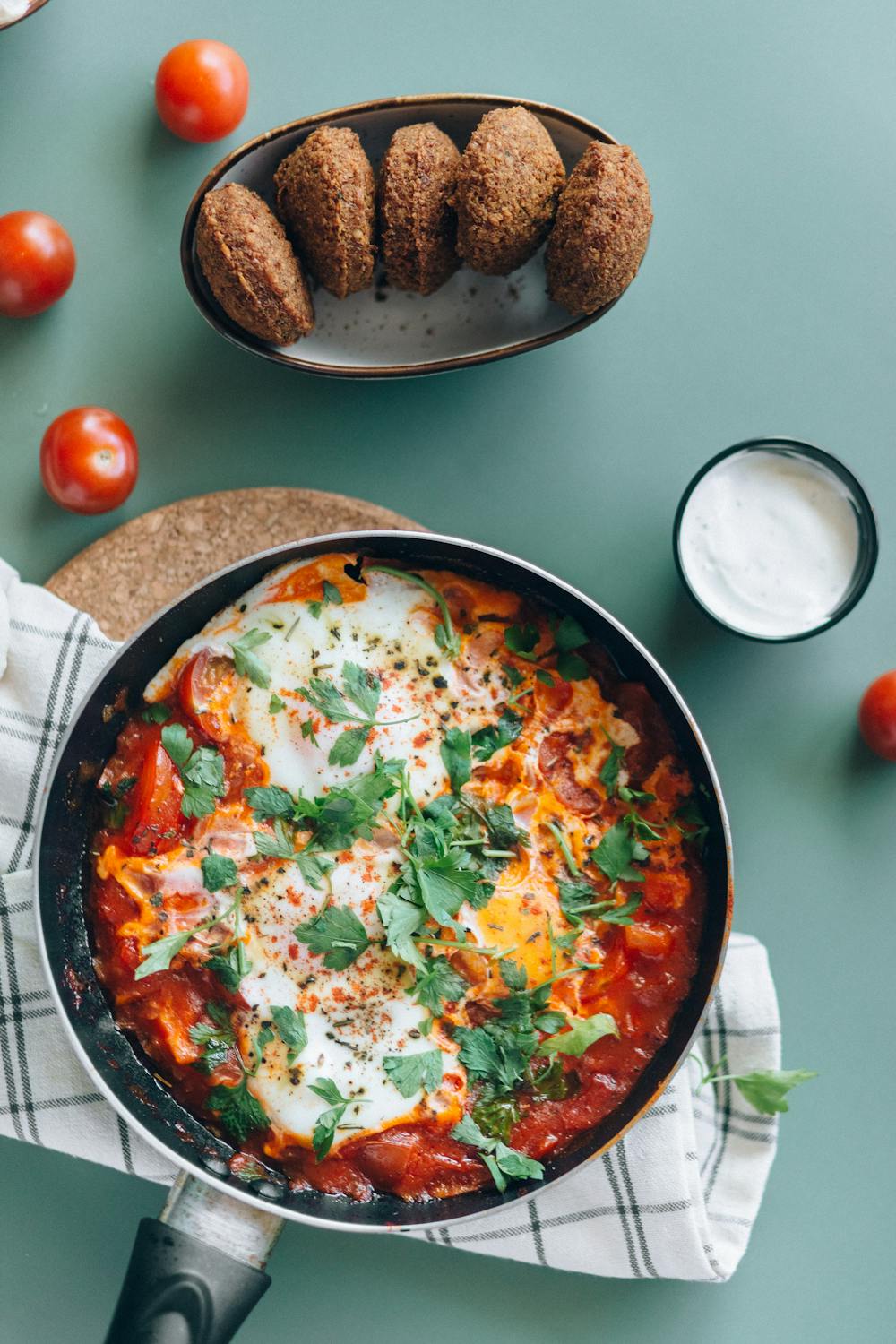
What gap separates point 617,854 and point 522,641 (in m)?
0.54

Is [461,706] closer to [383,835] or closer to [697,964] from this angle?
[383,835]

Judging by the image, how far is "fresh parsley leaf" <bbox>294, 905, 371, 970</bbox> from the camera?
256cm

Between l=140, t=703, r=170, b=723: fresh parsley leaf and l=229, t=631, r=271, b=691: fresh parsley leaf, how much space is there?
205 millimetres

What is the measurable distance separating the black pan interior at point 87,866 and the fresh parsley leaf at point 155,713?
0.11 feet

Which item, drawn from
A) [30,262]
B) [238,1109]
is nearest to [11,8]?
[30,262]

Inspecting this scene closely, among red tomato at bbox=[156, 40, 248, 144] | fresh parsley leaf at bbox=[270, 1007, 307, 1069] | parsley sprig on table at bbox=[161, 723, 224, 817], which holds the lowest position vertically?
fresh parsley leaf at bbox=[270, 1007, 307, 1069]

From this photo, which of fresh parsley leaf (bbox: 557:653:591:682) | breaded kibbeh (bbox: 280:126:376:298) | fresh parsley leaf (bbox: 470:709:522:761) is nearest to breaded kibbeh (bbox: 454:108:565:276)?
breaded kibbeh (bbox: 280:126:376:298)

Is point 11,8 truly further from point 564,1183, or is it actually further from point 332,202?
point 564,1183

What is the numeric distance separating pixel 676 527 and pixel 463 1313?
211 centimetres

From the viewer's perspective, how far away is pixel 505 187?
2.61 meters

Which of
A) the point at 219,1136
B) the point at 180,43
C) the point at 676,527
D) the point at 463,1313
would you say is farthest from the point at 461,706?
the point at 180,43

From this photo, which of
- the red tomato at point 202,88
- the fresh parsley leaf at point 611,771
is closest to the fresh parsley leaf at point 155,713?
the fresh parsley leaf at point 611,771

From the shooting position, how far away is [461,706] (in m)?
2.68

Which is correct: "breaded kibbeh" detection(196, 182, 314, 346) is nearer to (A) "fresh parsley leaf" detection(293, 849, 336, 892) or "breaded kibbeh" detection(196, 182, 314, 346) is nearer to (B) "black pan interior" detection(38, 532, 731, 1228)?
(B) "black pan interior" detection(38, 532, 731, 1228)
